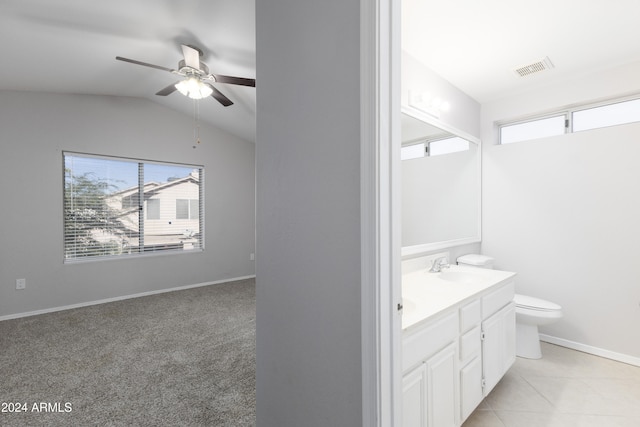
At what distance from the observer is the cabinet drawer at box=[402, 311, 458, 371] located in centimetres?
113

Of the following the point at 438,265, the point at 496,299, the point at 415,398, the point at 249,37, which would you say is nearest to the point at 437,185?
the point at 438,265

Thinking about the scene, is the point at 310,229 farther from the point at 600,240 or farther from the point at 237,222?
the point at 237,222

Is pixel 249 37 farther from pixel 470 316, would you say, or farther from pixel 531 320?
pixel 531 320

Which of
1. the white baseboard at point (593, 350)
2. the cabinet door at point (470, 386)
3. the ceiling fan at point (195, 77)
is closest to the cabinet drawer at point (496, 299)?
the cabinet door at point (470, 386)

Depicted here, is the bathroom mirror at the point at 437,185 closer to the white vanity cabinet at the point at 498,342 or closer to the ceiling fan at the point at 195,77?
the white vanity cabinet at the point at 498,342

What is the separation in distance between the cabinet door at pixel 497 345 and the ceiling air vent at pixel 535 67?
77.5 inches

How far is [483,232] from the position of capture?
10.1 ft

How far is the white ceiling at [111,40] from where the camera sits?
2.13 metres

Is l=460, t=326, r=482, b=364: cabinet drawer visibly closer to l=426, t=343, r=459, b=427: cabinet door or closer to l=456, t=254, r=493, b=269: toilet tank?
l=426, t=343, r=459, b=427: cabinet door

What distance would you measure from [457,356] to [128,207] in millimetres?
4569

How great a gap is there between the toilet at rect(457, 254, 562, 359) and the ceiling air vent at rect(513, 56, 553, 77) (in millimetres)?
1965

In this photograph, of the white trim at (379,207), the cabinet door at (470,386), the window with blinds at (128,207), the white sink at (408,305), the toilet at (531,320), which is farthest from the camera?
the window with blinds at (128,207)

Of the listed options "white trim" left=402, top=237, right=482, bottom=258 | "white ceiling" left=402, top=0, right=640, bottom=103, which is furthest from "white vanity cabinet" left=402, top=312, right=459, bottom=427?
"white ceiling" left=402, top=0, right=640, bottom=103

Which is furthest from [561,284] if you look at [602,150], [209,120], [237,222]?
[209,120]
